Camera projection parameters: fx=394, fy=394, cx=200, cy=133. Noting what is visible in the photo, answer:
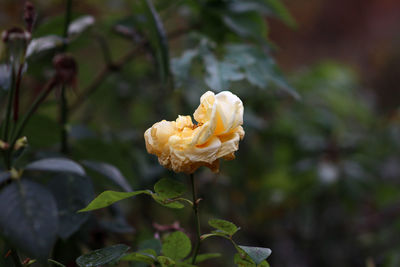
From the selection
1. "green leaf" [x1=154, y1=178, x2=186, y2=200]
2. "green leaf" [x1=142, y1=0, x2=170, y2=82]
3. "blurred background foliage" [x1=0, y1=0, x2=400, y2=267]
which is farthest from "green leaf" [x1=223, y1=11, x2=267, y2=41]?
"green leaf" [x1=154, y1=178, x2=186, y2=200]

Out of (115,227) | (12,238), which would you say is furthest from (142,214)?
(12,238)

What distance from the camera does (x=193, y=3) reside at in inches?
28.2

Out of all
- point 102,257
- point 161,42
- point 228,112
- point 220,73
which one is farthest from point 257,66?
point 102,257

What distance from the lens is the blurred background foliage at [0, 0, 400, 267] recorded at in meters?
0.68

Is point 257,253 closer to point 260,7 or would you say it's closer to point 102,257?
point 102,257

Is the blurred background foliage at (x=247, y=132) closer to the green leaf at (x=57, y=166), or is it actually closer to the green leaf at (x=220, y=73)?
the green leaf at (x=220, y=73)

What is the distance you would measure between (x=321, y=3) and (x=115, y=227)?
350 centimetres

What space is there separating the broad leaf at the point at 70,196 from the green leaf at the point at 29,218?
104 millimetres

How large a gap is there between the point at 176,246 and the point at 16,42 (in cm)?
27

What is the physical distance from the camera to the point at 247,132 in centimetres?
103

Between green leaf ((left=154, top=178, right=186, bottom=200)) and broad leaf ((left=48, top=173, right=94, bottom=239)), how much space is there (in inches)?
5.4

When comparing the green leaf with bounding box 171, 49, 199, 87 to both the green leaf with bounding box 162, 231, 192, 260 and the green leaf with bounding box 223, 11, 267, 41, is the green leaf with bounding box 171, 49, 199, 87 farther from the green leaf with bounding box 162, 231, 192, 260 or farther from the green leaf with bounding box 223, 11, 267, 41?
the green leaf with bounding box 162, 231, 192, 260

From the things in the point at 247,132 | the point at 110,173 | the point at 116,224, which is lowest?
the point at 247,132

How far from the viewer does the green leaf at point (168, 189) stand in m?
0.36
